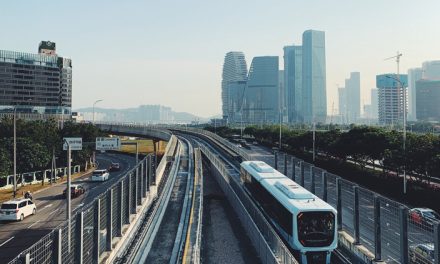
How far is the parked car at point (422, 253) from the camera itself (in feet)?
59.3

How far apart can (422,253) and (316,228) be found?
6038 millimetres

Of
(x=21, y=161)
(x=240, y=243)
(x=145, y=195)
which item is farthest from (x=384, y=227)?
(x=21, y=161)

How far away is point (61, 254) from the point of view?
11.7m

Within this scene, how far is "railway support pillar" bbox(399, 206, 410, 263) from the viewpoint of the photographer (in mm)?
18172

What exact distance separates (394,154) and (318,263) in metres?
29.0

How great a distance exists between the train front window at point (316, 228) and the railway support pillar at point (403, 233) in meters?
5.33

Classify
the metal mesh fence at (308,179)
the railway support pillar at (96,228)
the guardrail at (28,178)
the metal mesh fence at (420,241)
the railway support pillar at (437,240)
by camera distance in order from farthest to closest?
the guardrail at (28,178) → the metal mesh fence at (308,179) → the metal mesh fence at (420,241) → the railway support pillar at (96,228) → the railway support pillar at (437,240)

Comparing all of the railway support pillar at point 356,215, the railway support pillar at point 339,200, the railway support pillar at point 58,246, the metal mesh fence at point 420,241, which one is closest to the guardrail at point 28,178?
the railway support pillar at point 339,200

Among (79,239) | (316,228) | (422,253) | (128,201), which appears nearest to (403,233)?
(422,253)

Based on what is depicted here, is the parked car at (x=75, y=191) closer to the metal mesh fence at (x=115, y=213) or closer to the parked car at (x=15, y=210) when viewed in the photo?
the parked car at (x=15, y=210)

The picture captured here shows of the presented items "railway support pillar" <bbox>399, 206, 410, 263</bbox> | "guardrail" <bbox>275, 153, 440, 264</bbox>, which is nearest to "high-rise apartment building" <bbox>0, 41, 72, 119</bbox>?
"guardrail" <bbox>275, 153, 440, 264</bbox>

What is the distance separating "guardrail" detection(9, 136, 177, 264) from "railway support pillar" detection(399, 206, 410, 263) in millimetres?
12905

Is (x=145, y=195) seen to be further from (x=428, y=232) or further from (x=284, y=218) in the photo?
(x=428, y=232)

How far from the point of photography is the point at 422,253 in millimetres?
18391
